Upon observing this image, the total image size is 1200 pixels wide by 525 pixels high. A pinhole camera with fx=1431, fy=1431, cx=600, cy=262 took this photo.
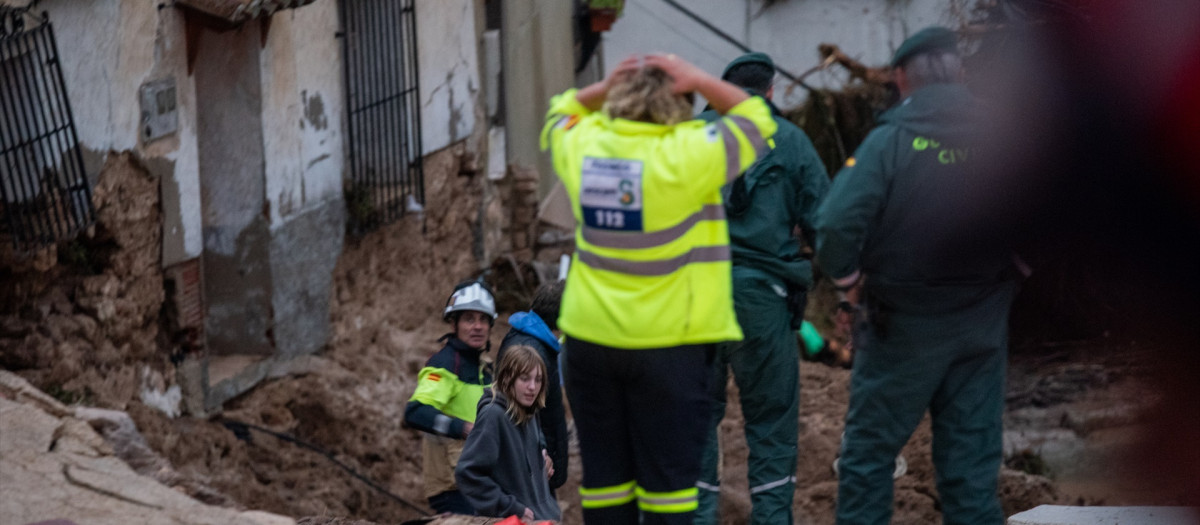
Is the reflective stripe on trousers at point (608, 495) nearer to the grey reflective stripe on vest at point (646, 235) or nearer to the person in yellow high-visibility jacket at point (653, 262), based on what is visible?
the person in yellow high-visibility jacket at point (653, 262)

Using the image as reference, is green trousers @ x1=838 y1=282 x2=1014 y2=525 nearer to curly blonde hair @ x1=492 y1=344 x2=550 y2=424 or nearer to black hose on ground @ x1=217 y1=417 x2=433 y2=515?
curly blonde hair @ x1=492 y1=344 x2=550 y2=424

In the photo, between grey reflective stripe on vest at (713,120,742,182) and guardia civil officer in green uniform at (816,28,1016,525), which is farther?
guardia civil officer in green uniform at (816,28,1016,525)

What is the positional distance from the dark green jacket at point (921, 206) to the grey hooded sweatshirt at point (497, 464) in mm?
1491

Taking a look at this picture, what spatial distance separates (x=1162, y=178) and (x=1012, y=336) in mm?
7067

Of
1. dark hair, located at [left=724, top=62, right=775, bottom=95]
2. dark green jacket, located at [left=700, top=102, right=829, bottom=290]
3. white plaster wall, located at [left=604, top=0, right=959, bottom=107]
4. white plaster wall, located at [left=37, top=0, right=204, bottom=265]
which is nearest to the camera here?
dark green jacket, located at [left=700, top=102, right=829, bottom=290]

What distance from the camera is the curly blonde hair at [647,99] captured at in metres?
4.44

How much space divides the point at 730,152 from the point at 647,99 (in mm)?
306

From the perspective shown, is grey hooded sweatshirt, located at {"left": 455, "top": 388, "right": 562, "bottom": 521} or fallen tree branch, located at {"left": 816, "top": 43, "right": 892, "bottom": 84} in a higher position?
fallen tree branch, located at {"left": 816, "top": 43, "right": 892, "bottom": 84}

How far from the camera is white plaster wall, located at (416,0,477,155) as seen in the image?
10805mm

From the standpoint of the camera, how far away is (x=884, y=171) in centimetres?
466

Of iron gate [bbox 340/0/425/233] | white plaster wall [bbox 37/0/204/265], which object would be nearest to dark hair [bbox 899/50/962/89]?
white plaster wall [bbox 37/0/204/265]

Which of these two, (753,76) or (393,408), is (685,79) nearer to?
(753,76)

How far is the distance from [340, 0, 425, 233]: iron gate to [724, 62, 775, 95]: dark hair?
4.25 m

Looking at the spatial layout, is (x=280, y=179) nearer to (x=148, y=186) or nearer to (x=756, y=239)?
(x=148, y=186)
